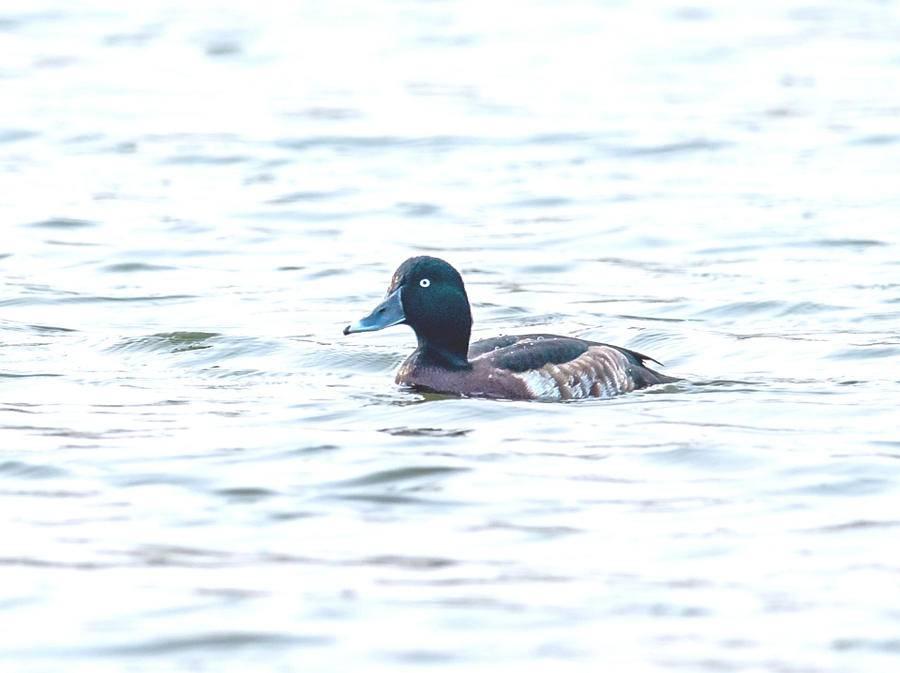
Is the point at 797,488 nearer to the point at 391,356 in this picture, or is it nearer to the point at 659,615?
the point at 659,615

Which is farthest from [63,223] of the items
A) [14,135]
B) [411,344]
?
[411,344]

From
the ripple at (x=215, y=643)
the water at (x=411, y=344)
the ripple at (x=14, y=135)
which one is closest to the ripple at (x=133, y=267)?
the water at (x=411, y=344)

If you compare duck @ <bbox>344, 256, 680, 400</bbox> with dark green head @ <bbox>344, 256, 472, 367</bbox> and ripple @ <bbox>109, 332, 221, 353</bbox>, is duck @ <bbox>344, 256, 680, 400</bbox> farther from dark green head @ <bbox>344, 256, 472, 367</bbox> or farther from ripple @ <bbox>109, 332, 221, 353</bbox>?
ripple @ <bbox>109, 332, 221, 353</bbox>

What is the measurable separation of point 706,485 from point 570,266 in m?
7.37

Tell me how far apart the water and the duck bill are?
392 millimetres

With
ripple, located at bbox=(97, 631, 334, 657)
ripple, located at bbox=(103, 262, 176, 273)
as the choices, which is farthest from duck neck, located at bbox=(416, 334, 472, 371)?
ripple, located at bbox=(103, 262, 176, 273)

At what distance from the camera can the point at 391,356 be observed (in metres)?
12.5

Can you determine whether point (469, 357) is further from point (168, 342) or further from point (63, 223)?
point (63, 223)

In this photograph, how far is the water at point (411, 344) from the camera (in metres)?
7.07

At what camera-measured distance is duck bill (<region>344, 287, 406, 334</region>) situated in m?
11.1

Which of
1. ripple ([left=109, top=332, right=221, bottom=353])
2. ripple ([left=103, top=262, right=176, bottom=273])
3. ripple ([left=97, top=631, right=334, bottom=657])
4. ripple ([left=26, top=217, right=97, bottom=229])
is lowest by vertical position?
ripple ([left=103, top=262, right=176, bottom=273])

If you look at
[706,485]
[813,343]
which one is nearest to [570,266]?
[813,343]

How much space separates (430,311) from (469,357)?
1.31ft

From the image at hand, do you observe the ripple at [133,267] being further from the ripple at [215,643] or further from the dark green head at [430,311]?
the ripple at [215,643]
